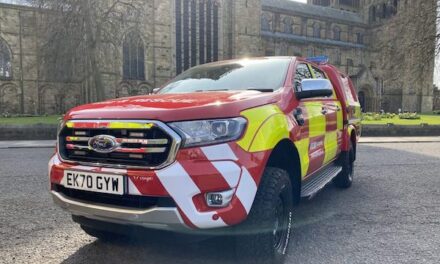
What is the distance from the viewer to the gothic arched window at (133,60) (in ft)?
112

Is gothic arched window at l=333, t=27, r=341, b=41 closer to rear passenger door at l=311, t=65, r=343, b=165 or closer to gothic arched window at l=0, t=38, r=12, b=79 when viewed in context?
gothic arched window at l=0, t=38, r=12, b=79

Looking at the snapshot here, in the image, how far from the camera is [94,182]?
2635 millimetres

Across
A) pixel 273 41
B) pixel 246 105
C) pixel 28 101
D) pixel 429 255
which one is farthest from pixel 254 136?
pixel 273 41

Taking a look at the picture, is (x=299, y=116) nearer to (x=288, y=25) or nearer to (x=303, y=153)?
(x=303, y=153)

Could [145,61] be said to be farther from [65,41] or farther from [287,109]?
[287,109]

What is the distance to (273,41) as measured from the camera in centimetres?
4541

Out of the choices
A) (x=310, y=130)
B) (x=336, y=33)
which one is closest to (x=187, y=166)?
(x=310, y=130)

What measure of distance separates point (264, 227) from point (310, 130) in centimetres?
148

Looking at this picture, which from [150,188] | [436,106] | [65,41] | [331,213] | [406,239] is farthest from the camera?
[436,106]

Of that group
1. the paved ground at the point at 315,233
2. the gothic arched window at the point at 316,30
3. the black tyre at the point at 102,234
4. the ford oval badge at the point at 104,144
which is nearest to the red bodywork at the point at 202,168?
the ford oval badge at the point at 104,144

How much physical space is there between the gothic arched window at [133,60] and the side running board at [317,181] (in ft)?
104

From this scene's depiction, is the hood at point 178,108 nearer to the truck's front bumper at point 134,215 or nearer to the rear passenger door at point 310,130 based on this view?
the truck's front bumper at point 134,215

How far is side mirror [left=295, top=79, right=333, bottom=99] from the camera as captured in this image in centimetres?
336

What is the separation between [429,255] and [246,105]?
2305mm
